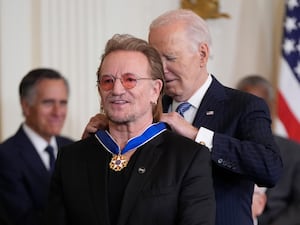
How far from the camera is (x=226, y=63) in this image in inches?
226

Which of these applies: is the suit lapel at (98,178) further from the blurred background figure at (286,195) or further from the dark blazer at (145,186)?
the blurred background figure at (286,195)

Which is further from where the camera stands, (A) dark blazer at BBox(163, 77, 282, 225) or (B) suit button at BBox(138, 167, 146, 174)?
(A) dark blazer at BBox(163, 77, 282, 225)

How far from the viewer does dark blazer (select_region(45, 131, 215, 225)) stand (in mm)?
2299

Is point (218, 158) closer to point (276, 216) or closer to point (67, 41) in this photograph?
point (276, 216)

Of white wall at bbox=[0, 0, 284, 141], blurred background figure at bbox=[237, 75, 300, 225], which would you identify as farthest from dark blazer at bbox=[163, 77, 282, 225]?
white wall at bbox=[0, 0, 284, 141]

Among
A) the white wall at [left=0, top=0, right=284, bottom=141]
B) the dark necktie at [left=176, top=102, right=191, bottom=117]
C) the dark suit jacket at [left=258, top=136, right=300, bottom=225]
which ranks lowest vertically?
the dark suit jacket at [left=258, top=136, right=300, bottom=225]

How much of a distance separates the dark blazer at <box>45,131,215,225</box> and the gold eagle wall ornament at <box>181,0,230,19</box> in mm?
3149

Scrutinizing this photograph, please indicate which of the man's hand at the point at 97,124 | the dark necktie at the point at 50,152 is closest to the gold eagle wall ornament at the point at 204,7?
the dark necktie at the point at 50,152

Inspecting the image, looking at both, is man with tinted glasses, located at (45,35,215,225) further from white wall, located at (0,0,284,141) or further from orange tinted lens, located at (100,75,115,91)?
white wall, located at (0,0,284,141)

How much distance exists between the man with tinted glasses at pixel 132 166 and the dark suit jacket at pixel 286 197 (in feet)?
7.83

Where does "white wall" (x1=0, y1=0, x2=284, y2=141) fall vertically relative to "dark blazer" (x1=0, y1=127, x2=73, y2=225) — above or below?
above

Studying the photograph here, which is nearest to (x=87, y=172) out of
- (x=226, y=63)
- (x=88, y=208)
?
(x=88, y=208)

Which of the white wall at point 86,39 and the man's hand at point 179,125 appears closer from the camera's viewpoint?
the man's hand at point 179,125

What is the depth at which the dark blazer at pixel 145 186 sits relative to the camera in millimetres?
2299
